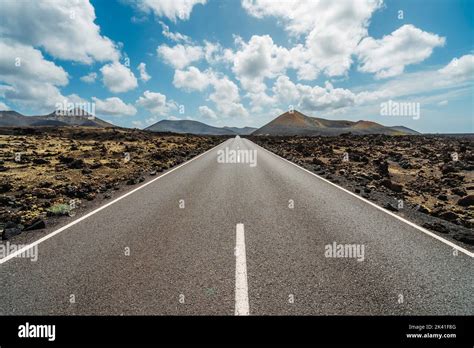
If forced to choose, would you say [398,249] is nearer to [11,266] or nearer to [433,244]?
[433,244]

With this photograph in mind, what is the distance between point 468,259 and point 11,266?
7.59m

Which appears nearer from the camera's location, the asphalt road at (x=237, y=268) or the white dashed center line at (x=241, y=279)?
the white dashed center line at (x=241, y=279)

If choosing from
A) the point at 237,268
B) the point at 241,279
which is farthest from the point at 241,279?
the point at 237,268

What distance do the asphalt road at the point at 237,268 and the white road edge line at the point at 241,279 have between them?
0.01 meters

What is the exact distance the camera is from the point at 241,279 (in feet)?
13.1

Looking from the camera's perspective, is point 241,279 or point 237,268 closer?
point 241,279

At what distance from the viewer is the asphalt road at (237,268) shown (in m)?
3.45

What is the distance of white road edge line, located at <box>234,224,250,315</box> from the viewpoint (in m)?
3.34

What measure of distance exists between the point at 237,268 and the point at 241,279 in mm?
334

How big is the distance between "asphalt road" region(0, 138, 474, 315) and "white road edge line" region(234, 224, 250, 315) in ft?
0.05

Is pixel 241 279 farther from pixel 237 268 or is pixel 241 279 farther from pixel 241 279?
pixel 237 268

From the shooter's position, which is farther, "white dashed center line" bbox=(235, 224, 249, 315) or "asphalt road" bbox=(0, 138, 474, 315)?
"asphalt road" bbox=(0, 138, 474, 315)

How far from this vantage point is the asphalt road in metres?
3.45
